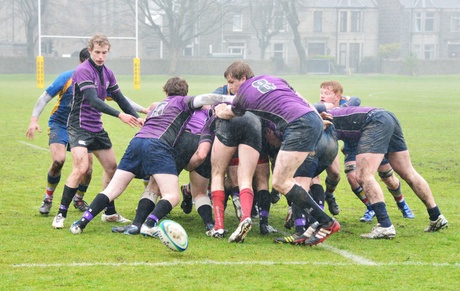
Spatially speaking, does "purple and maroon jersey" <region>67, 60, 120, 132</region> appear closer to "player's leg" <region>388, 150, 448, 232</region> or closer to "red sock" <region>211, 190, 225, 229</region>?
"red sock" <region>211, 190, 225, 229</region>

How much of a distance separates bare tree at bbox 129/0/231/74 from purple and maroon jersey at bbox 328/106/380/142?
6538cm

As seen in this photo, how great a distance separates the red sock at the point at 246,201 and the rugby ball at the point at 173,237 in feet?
3.44

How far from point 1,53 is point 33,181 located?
240 ft

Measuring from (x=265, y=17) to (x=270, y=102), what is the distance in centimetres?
8734

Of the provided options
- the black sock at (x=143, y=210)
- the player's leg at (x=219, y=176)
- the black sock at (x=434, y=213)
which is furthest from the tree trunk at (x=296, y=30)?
the black sock at (x=143, y=210)

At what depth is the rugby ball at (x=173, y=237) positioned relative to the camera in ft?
26.7

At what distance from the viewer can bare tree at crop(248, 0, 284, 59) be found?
310 feet

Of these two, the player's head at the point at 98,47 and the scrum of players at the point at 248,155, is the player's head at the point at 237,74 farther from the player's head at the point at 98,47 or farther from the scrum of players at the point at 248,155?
the player's head at the point at 98,47

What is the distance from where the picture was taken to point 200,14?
3187 inches

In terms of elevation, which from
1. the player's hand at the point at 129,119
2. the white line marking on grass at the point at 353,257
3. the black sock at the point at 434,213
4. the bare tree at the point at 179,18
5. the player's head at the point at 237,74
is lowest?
the white line marking on grass at the point at 353,257

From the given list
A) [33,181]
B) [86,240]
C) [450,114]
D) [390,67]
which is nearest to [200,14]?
[390,67]

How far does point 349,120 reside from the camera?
989 cm

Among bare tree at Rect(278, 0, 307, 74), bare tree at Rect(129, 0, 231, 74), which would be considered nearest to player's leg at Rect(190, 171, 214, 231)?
bare tree at Rect(129, 0, 231, 74)

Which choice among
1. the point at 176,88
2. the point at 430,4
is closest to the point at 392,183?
the point at 176,88
